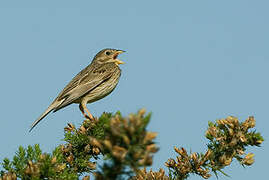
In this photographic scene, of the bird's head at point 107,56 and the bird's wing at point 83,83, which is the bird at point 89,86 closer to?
the bird's wing at point 83,83

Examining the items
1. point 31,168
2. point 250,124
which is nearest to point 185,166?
point 250,124

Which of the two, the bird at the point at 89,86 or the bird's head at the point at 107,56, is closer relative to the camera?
the bird at the point at 89,86

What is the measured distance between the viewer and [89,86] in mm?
11062

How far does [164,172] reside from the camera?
446 cm

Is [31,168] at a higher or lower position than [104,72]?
lower

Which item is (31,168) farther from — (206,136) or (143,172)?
(206,136)

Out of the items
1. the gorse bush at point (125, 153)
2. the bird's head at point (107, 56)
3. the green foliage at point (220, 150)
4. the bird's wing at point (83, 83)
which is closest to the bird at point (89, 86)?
the bird's wing at point (83, 83)

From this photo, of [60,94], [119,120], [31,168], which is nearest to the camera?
[119,120]

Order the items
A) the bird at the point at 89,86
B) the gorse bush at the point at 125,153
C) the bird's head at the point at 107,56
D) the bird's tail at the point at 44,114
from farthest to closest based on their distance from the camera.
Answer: the bird's head at the point at 107,56
the bird at the point at 89,86
the bird's tail at the point at 44,114
the gorse bush at the point at 125,153

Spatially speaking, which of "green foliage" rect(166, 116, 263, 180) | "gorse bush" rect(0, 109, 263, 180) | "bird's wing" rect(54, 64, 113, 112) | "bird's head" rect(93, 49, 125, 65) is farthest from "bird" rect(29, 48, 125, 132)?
"green foliage" rect(166, 116, 263, 180)

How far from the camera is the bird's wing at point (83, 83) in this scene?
10.5 meters

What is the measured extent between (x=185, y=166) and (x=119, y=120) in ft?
8.85

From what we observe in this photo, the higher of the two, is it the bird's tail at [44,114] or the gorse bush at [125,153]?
the bird's tail at [44,114]

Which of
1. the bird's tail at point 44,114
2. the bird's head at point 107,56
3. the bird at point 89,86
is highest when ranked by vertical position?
the bird's head at point 107,56
